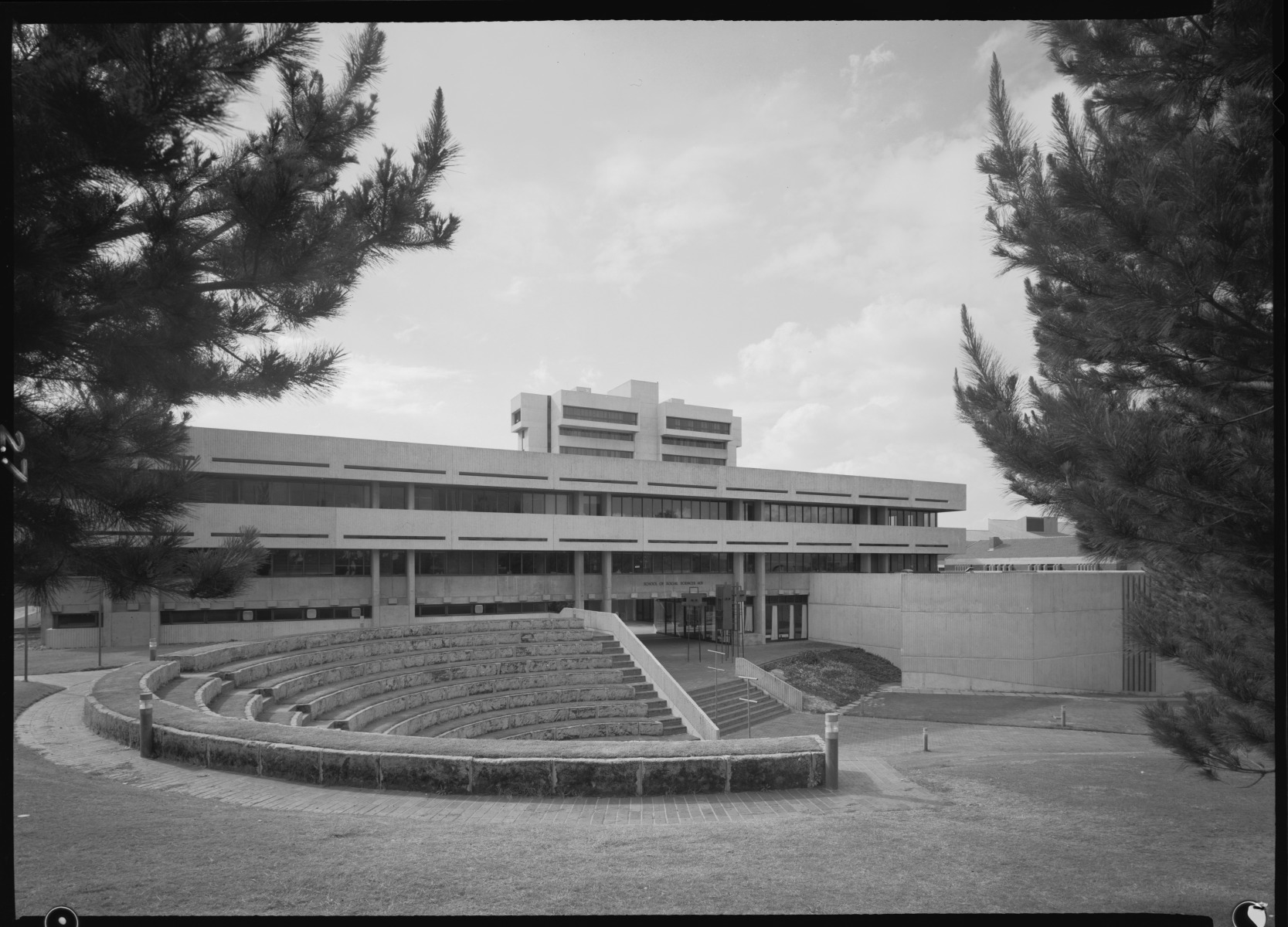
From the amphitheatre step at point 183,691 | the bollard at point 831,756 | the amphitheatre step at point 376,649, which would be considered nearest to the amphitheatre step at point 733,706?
the amphitheatre step at point 376,649

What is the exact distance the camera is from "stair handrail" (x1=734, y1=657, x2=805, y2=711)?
23.6 meters

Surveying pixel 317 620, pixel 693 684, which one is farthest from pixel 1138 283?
pixel 317 620

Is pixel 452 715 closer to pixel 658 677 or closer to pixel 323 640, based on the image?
pixel 323 640

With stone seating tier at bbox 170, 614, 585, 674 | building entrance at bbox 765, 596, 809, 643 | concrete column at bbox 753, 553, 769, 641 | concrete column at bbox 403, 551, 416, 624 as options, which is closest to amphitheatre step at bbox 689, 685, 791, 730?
stone seating tier at bbox 170, 614, 585, 674

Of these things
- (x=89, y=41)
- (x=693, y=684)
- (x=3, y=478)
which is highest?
(x=89, y=41)

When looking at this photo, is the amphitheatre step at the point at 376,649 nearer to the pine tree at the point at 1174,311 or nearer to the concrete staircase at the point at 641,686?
the concrete staircase at the point at 641,686

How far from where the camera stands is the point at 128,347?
179 inches

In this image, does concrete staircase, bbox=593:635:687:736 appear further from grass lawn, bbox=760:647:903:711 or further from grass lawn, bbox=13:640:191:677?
grass lawn, bbox=13:640:191:677

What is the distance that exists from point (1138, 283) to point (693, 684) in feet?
69.0

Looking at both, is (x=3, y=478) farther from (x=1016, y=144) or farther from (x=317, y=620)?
(x=317, y=620)

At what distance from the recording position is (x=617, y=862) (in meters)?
5.59

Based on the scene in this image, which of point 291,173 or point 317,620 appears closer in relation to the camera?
point 291,173

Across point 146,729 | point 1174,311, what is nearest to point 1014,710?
point 1174,311

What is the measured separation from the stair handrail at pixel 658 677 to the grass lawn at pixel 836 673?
200 inches
